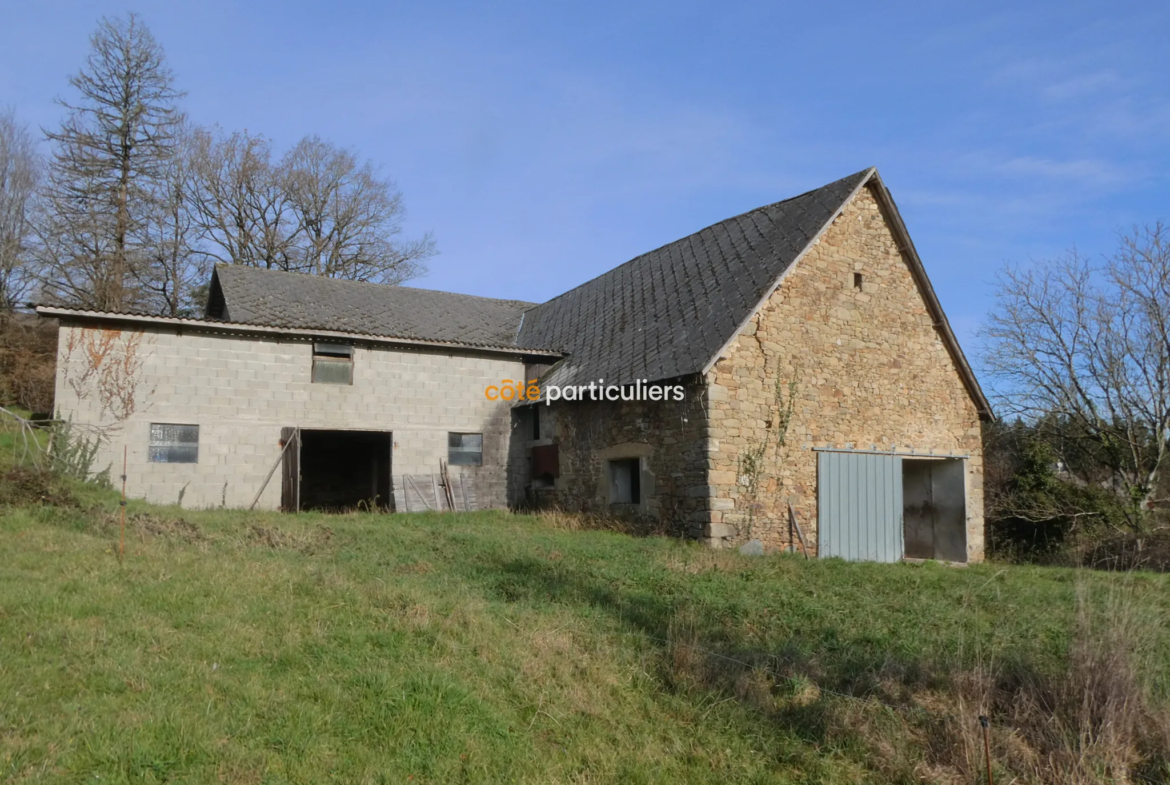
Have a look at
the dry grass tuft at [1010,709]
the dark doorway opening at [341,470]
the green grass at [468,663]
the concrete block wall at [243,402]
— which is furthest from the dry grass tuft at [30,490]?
the dry grass tuft at [1010,709]

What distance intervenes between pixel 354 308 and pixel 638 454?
8.75m

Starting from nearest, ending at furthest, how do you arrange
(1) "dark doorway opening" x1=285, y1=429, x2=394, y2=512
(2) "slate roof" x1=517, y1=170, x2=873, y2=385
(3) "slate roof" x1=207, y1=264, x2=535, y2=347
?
1. (2) "slate roof" x1=517, y1=170, x2=873, y2=385
2. (3) "slate roof" x1=207, y1=264, x2=535, y2=347
3. (1) "dark doorway opening" x1=285, y1=429, x2=394, y2=512

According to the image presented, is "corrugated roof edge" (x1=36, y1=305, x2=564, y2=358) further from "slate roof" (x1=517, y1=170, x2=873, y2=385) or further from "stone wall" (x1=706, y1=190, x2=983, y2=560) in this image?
"stone wall" (x1=706, y1=190, x2=983, y2=560)

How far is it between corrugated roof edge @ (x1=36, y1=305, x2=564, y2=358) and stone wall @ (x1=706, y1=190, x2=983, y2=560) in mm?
6124

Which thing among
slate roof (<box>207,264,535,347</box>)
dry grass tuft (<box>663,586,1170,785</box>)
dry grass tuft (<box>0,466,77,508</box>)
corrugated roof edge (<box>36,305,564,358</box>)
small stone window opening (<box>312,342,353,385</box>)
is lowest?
dry grass tuft (<box>663,586,1170,785</box>)

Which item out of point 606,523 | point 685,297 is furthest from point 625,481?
point 685,297

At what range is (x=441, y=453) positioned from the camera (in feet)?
56.7

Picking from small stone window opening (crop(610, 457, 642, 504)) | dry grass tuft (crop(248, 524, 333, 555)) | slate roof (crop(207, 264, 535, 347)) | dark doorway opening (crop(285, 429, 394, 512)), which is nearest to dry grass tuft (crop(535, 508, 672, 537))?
small stone window opening (crop(610, 457, 642, 504))

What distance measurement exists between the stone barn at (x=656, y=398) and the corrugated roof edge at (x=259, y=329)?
49mm

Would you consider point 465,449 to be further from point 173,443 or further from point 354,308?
point 173,443

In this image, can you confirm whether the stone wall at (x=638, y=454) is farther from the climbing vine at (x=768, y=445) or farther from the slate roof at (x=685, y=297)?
the climbing vine at (x=768, y=445)

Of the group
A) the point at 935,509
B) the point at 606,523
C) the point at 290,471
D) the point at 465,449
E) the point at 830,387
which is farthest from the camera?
the point at 465,449

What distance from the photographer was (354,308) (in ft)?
62.6

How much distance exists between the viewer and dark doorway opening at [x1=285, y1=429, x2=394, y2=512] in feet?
68.4
